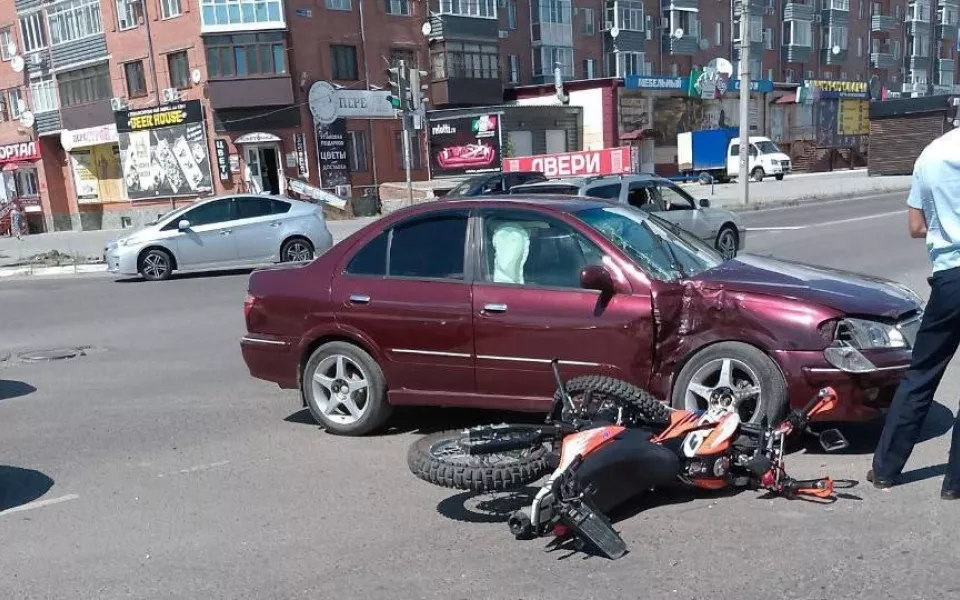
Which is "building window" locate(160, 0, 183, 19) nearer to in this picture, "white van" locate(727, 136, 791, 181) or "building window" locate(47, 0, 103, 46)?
"building window" locate(47, 0, 103, 46)

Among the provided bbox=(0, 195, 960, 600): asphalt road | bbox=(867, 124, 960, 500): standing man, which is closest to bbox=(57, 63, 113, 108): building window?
bbox=(0, 195, 960, 600): asphalt road

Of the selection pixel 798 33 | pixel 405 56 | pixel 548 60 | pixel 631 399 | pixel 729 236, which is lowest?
pixel 729 236

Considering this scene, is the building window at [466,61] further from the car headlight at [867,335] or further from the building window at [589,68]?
the car headlight at [867,335]

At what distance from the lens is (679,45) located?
190 ft

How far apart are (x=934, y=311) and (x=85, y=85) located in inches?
1801

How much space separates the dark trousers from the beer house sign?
49.7 meters

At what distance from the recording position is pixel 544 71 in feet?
168

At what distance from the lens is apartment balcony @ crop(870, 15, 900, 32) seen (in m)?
71.7

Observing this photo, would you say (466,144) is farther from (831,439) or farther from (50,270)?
(831,439)

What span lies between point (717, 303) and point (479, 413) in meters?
2.04

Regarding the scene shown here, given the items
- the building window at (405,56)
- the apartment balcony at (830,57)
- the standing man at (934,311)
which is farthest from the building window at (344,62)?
the apartment balcony at (830,57)

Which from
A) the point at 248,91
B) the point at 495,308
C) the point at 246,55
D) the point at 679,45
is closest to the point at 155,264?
the point at 495,308

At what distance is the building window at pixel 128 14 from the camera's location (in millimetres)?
38938

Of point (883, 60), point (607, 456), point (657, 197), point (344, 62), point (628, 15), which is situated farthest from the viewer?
point (883, 60)
